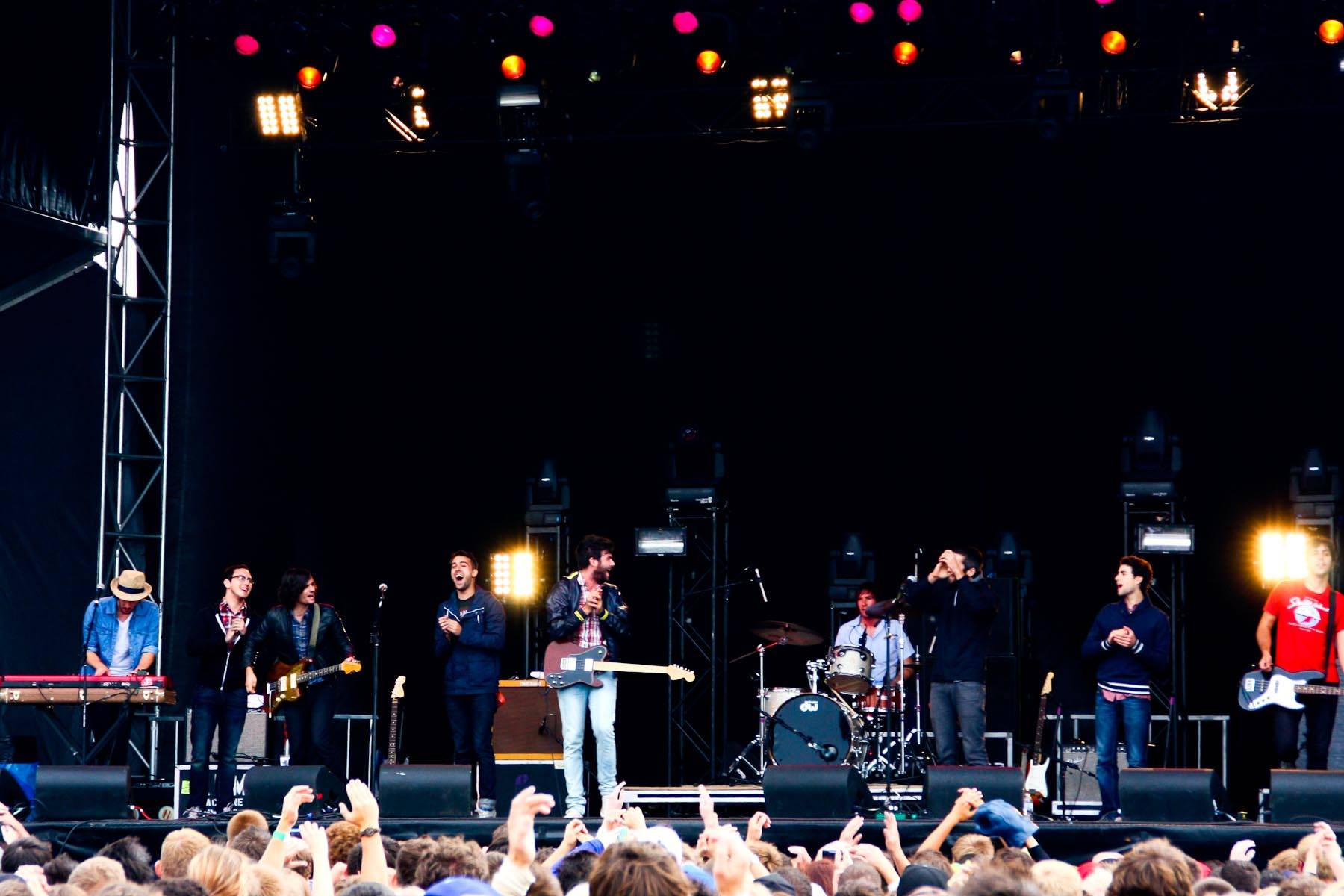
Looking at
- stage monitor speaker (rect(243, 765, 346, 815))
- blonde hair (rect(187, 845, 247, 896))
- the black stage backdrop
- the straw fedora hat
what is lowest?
stage monitor speaker (rect(243, 765, 346, 815))

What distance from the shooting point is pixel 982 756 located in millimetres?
12047

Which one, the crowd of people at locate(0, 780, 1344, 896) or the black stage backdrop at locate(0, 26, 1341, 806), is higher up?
the black stage backdrop at locate(0, 26, 1341, 806)

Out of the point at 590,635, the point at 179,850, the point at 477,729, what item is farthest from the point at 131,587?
the point at 179,850

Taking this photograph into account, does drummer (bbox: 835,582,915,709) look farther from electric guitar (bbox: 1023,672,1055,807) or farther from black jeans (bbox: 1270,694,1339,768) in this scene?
black jeans (bbox: 1270,694,1339,768)

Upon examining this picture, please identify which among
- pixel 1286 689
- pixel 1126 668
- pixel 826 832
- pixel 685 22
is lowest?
pixel 826 832

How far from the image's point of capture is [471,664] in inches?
487

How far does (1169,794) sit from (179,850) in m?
6.48

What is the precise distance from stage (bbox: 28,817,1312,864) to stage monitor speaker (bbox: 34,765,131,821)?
0.65ft

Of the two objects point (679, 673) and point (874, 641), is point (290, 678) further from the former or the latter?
point (874, 641)

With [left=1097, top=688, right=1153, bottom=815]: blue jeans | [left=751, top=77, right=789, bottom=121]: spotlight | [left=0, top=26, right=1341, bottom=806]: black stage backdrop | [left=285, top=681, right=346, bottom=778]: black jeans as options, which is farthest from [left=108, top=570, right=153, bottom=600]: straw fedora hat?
[left=1097, top=688, right=1153, bottom=815]: blue jeans

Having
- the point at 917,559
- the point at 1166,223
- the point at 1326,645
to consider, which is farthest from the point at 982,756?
the point at 1166,223

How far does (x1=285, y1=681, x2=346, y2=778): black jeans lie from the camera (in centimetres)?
1242

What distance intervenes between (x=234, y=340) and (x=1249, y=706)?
27.7 ft

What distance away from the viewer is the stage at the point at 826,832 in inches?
400
